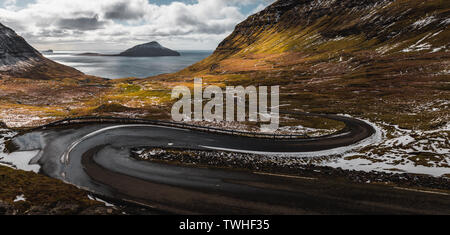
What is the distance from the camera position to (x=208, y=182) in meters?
18.7

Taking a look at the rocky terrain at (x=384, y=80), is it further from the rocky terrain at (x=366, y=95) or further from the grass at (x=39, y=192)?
the grass at (x=39, y=192)

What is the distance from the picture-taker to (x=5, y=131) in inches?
1393

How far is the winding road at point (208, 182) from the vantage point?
1492cm

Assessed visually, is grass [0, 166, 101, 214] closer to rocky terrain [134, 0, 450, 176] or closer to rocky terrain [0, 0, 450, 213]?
rocky terrain [0, 0, 450, 213]

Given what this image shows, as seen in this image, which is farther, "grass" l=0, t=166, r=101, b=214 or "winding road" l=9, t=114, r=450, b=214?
"winding road" l=9, t=114, r=450, b=214

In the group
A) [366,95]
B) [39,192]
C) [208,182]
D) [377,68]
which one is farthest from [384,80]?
[39,192]

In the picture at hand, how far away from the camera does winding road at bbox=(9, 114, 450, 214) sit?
49.0ft

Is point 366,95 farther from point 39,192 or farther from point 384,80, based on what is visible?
point 39,192

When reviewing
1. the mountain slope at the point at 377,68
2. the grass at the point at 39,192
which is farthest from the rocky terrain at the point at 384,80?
the grass at the point at 39,192

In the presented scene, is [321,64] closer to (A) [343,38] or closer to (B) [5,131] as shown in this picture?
(A) [343,38]

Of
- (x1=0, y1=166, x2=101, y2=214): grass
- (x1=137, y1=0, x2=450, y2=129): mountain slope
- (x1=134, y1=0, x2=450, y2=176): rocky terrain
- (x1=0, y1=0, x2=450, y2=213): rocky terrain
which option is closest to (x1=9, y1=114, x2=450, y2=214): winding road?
(x1=0, y1=166, x2=101, y2=214): grass

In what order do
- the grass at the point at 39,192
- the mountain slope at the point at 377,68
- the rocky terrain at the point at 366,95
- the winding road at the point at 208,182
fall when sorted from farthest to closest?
1. the mountain slope at the point at 377,68
2. the rocky terrain at the point at 366,95
3. the winding road at the point at 208,182
4. the grass at the point at 39,192

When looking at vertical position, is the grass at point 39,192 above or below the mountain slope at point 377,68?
below
